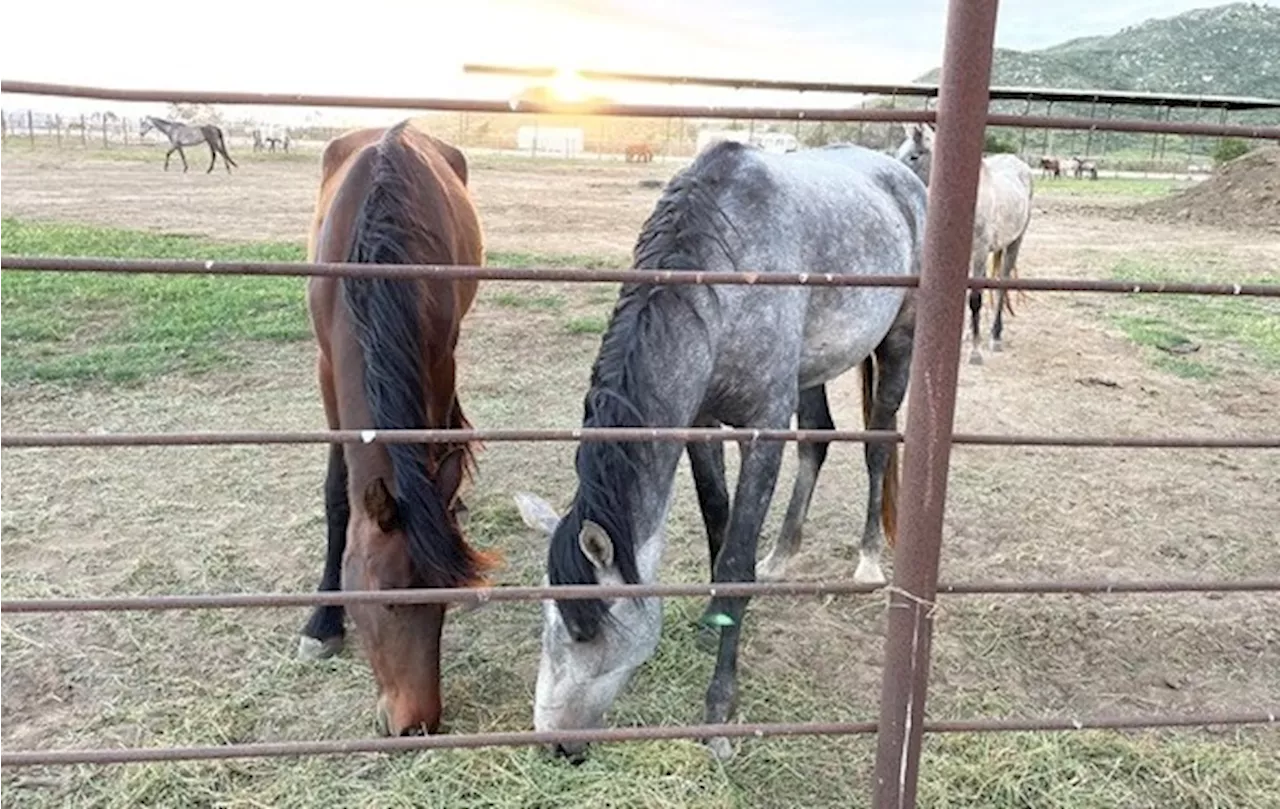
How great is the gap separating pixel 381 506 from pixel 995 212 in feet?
24.8

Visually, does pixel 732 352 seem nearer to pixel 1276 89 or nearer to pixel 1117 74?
pixel 1276 89

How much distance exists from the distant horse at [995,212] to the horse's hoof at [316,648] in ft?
18.5

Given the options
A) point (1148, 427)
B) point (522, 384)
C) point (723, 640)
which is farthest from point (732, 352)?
point (1148, 427)

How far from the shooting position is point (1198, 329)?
31.7 ft

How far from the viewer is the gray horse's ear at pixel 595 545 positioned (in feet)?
8.05

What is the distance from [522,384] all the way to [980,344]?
14.8 ft

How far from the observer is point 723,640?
10.2 feet

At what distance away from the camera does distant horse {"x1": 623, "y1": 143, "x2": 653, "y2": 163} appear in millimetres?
48625

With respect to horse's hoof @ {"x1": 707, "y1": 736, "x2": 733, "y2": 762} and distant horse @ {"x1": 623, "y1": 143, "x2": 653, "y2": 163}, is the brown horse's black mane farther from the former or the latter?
distant horse @ {"x1": 623, "y1": 143, "x2": 653, "y2": 163}

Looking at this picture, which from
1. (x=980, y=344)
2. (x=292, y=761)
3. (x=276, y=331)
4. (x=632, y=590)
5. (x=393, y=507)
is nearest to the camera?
(x=632, y=590)

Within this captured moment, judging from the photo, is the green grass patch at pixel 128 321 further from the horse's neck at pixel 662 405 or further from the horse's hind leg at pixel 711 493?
the horse's neck at pixel 662 405

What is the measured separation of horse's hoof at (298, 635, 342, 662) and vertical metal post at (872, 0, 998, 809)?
2.19 metres

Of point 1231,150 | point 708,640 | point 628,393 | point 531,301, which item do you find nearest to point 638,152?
point 1231,150

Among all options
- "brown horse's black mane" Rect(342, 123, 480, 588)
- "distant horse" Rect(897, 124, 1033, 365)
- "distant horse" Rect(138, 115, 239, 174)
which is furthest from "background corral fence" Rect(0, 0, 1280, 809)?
"distant horse" Rect(138, 115, 239, 174)
